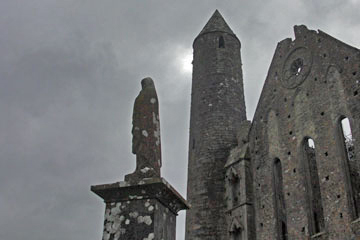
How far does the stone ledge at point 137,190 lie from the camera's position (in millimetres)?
4465

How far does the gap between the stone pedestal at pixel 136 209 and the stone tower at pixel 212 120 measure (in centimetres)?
1387

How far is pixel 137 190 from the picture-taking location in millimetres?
4512

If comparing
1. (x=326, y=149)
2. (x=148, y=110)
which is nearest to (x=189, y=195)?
(x=326, y=149)

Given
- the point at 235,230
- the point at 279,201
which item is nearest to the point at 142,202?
the point at 279,201

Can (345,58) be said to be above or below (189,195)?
above

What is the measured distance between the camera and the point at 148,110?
5.19m

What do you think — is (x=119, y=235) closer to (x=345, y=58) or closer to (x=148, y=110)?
(x=148, y=110)

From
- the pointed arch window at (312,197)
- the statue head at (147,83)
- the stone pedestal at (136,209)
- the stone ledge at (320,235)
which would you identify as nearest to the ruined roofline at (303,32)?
the pointed arch window at (312,197)

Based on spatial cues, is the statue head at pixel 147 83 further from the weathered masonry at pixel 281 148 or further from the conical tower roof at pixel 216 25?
the conical tower roof at pixel 216 25

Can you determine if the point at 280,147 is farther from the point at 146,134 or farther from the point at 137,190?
the point at 137,190

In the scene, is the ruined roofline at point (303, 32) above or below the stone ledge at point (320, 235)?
above

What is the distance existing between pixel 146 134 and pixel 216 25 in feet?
63.5

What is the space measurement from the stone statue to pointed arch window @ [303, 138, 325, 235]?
10741 millimetres

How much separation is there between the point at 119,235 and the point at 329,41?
13715mm
